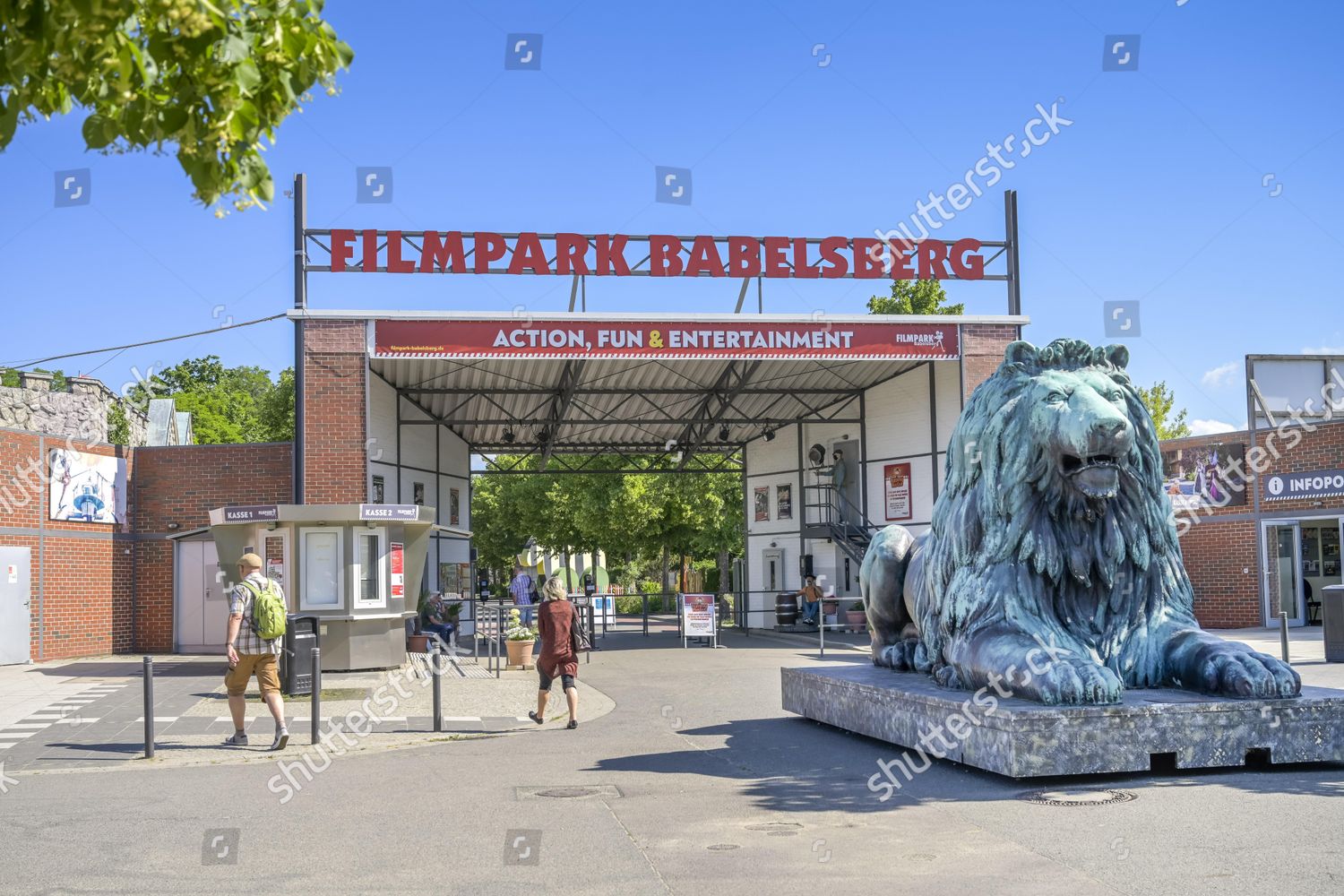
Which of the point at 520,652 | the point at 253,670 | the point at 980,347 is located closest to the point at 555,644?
the point at 253,670

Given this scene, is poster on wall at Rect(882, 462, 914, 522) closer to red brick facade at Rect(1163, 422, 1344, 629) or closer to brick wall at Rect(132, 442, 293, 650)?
red brick facade at Rect(1163, 422, 1344, 629)

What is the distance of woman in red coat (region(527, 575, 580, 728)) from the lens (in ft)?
39.8

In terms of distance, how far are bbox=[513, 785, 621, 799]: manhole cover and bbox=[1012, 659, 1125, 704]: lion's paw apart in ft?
9.15

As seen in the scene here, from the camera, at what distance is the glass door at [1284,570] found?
24891 millimetres

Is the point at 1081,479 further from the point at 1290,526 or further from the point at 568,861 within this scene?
the point at 1290,526

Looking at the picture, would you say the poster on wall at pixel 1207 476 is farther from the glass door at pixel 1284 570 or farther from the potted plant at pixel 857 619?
the potted plant at pixel 857 619

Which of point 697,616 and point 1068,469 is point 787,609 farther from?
point 1068,469

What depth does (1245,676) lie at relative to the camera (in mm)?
7703

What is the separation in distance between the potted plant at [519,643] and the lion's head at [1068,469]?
11601mm

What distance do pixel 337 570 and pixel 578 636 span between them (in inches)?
142

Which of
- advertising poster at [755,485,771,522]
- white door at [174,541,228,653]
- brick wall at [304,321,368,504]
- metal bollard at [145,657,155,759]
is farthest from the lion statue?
advertising poster at [755,485,771,522]

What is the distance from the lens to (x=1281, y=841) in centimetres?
599

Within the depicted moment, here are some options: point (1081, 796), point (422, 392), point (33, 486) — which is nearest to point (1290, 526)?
point (422, 392)

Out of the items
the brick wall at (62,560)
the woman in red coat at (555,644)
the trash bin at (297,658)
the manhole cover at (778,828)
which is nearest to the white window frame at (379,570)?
the trash bin at (297,658)
